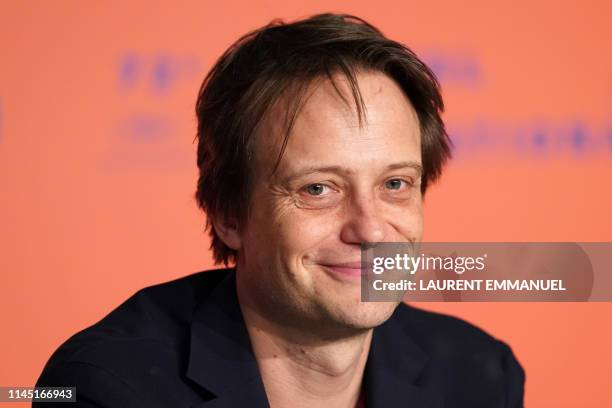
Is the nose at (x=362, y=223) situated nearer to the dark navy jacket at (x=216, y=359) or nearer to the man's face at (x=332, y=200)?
the man's face at (x=332, y=200)

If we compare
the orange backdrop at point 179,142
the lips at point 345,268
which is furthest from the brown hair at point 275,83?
the orange backdrop at point 179,142

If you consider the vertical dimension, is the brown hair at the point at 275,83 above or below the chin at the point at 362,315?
above

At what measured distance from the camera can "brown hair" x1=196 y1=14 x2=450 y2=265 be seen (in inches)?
79.6

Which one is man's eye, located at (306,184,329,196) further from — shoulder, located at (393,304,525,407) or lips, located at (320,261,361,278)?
shoulder, located at (393,304,525,407)

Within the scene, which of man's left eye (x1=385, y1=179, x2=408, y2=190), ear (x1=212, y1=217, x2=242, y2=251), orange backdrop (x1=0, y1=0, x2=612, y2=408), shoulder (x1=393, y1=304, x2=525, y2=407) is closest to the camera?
man's left eye (x1=385, y1=179, x2=408, y2=190)

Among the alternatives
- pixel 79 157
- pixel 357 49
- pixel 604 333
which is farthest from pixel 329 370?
pixel 604 333

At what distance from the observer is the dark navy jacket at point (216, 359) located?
6.44 feet

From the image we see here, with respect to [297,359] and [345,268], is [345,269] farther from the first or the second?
[297,359]

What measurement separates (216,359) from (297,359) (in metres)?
0.16

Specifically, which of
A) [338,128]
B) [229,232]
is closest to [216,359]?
[229,232]

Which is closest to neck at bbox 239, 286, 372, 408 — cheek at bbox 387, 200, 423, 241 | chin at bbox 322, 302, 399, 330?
chin at bbox 322, 302, 399, 330

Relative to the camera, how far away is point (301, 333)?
81.7 inches

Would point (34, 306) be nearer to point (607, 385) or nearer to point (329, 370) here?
point (329, 370)

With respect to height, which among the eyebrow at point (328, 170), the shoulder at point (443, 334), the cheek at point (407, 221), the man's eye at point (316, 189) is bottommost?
the shoulder at point (443, 334)
